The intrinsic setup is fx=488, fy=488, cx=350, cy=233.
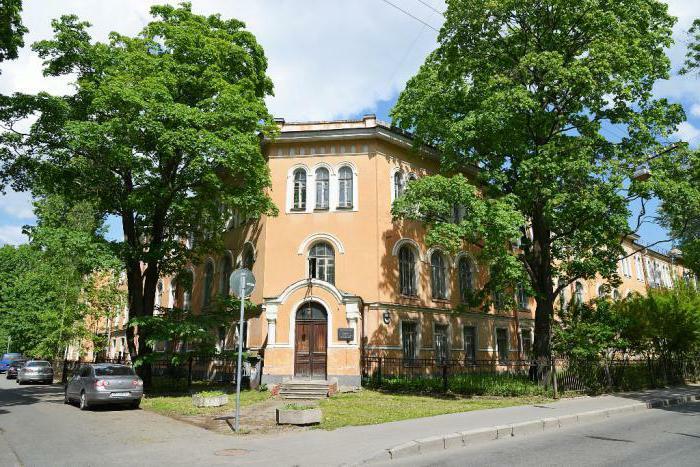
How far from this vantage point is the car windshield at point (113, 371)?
15.3 m

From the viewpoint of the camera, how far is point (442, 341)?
76.7ft

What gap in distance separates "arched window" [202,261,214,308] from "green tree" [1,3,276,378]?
608 centimetres

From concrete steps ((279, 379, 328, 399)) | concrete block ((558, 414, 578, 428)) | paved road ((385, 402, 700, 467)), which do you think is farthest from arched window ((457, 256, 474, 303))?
paved road ((385, 402, 700, 467))

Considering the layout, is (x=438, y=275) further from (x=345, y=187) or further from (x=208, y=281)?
(x=208, y=281)

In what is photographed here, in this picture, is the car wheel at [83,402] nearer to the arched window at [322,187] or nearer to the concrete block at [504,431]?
the arched window at [322,187]

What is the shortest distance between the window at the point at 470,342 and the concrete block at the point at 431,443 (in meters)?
16.1

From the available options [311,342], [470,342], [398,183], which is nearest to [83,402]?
[311,342]

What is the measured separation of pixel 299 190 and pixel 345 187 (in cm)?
215

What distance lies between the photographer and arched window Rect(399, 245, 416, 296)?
22.5 meters

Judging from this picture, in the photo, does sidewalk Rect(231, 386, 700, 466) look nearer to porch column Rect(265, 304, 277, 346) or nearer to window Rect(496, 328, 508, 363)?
porch column Rect(265, 304, 277, 346)

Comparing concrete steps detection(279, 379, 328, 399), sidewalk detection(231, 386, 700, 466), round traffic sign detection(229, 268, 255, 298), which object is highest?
round traffic sign detection(229, 268, 255, 298)

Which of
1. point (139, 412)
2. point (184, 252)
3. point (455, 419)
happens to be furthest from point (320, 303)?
point (455, 419)

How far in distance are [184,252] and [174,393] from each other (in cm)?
592

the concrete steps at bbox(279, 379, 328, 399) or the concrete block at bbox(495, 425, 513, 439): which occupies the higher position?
the concrete steps at bbox(279, 379, 328, 399)
